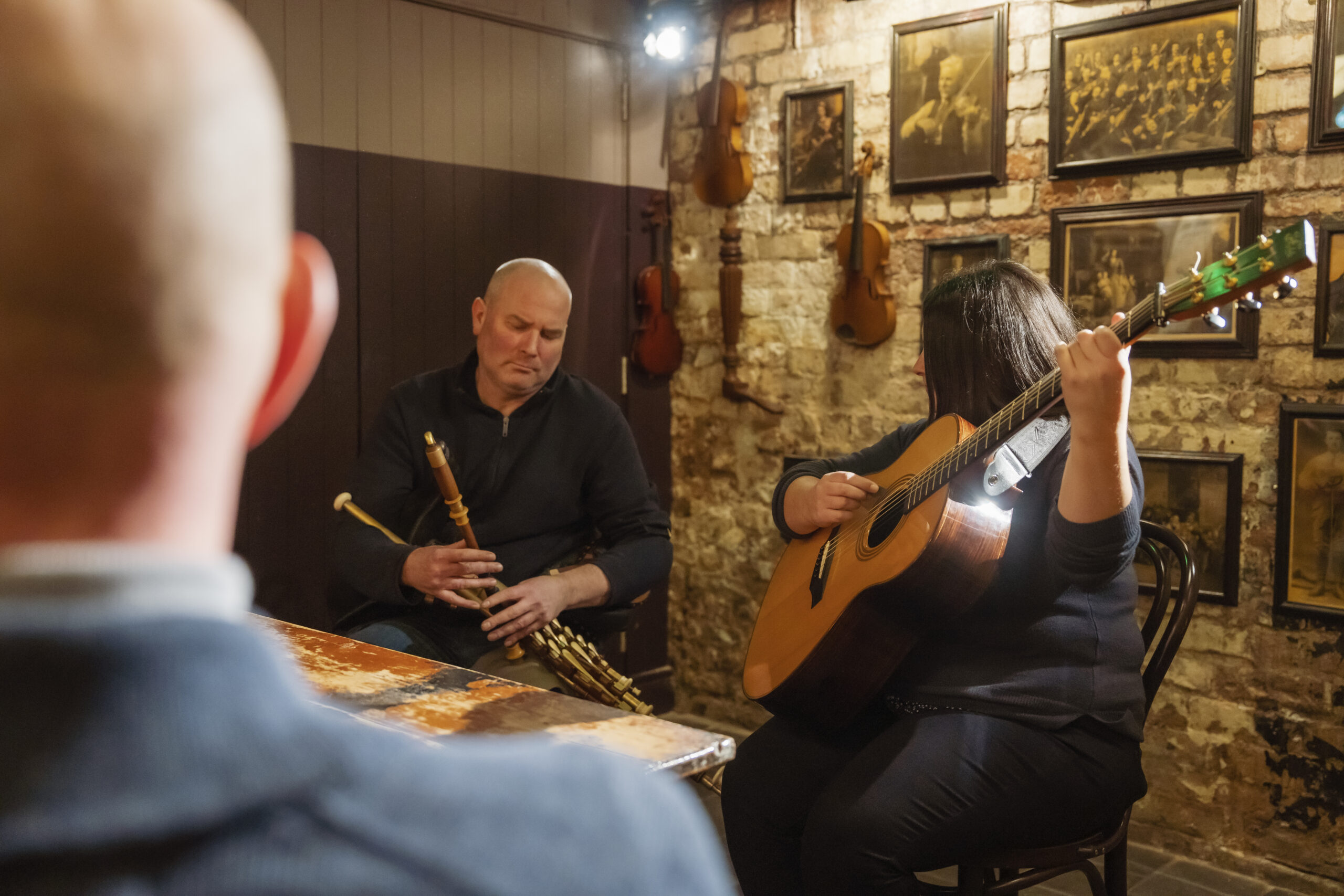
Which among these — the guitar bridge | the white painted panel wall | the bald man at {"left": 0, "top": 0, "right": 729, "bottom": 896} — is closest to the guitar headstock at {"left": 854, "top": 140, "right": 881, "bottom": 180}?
the white painted panel wall

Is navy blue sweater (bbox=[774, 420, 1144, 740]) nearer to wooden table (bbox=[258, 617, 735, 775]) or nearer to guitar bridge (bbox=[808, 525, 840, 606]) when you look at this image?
guitar bridge (bbox=[808, 525, 840, 606])

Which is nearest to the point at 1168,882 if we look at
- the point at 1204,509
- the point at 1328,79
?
the point at 1204,509

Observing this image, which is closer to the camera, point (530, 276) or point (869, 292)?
point (530, 276)

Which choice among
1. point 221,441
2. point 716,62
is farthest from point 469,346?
point 221,441

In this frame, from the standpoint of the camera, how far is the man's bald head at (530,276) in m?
2.72

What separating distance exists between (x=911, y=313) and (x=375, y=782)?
345cm

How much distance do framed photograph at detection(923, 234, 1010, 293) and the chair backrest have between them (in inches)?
59.0

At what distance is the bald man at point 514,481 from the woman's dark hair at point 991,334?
0.92m

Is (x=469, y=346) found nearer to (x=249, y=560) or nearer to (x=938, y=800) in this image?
(x=249, y=560)

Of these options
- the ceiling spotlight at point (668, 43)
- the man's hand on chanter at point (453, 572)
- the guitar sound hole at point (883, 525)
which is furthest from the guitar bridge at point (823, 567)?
the ceiling spotlight at point (668, 43)

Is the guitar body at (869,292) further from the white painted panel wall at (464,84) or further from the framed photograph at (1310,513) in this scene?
the framed photograph at (1310,513)

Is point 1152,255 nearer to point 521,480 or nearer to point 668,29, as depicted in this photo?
point 521,480

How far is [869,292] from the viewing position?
12.3 ft

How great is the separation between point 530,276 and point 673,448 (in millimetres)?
1870
